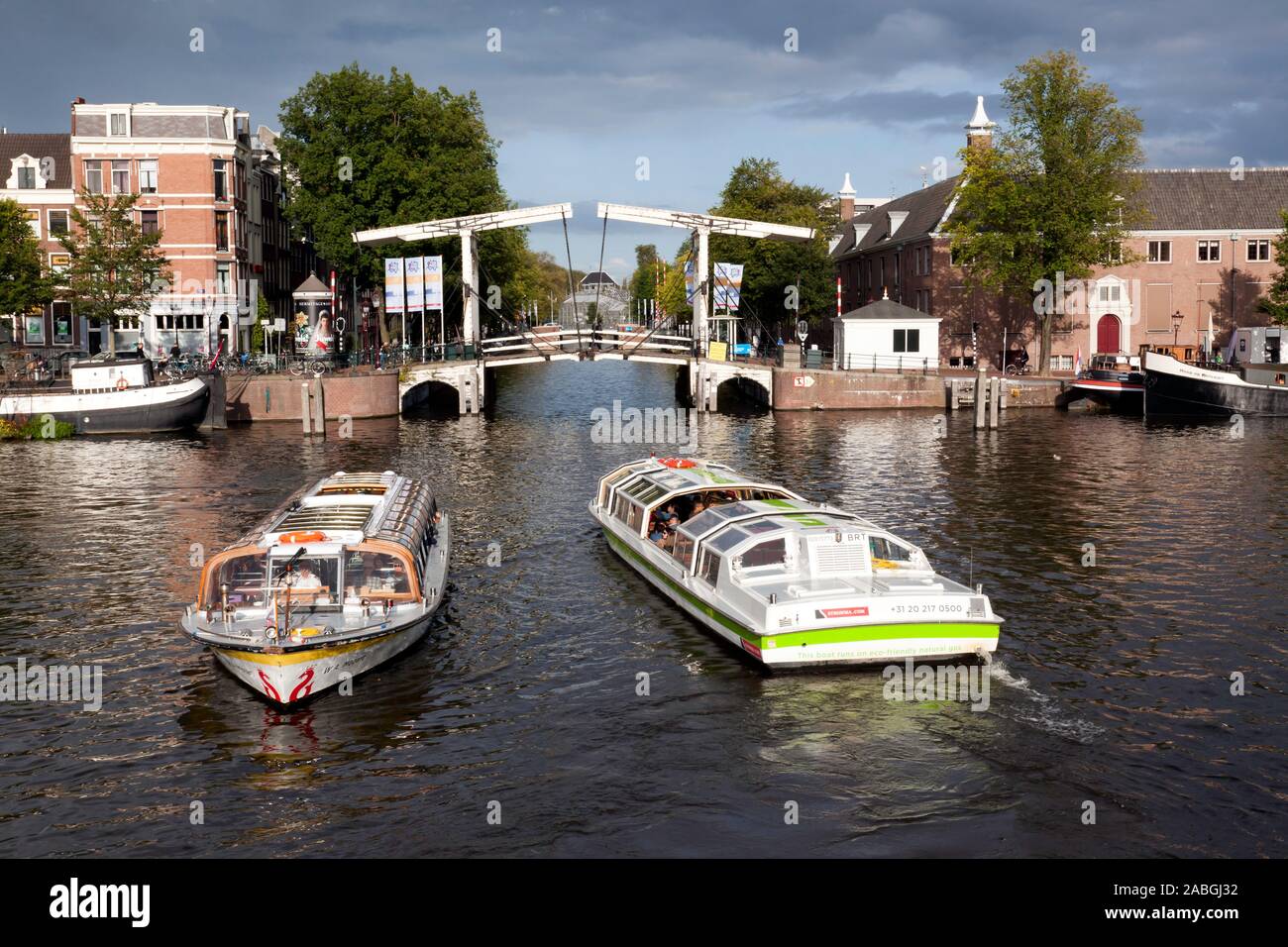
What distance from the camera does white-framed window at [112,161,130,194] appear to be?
77875 millimetres

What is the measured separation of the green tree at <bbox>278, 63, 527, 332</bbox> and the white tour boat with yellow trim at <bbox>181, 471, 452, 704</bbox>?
56474 mm

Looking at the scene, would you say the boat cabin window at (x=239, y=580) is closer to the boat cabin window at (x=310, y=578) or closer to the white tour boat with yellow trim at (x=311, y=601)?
the white tour boat with yellow trim at (x=311, y=601)

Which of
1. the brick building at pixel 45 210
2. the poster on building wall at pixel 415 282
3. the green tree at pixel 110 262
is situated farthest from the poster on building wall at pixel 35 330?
the poster on building wall at pixel 415 282

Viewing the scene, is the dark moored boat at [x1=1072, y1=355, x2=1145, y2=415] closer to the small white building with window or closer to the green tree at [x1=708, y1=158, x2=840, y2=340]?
the small white building with window

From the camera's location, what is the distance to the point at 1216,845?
15156 mm

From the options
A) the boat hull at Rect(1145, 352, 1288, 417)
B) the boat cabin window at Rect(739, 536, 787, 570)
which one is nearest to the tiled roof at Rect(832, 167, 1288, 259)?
the boat hull at Rect(1145, 352, 1288, 417)

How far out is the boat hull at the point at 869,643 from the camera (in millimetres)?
20766

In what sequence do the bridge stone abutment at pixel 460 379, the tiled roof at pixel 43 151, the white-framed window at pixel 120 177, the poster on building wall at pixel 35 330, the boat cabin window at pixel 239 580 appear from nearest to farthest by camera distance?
the boat cabin window at pixel 239 580 → the bridge stone abutment at pixel 460 379 → the white-framed window at pixel 120 177 → the poster on building wall at pixel 35 330 → the tiled roof at pixel 43 151

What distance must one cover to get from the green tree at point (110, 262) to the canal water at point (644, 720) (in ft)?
119

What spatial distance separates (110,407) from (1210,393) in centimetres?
5334

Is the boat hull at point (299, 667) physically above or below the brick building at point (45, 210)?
below

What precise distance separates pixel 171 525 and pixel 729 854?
24.8 meters

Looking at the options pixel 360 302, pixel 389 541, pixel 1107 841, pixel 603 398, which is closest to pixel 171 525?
pixel 389 541
